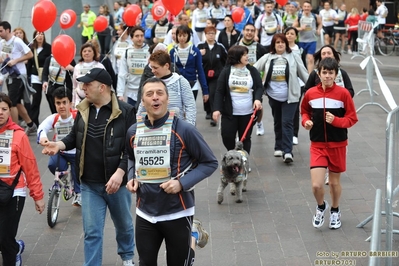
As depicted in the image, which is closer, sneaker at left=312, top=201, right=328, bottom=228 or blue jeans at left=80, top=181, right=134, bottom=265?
blue jeans at left=80, top=181, right=134, bottom=265

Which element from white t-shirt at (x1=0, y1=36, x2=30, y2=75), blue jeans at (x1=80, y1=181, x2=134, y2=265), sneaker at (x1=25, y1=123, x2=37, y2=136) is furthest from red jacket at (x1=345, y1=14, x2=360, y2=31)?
blue jeans at (x1=80, y1=181, x2=134, y2=265)

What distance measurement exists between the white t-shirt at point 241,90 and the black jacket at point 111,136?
349 cm

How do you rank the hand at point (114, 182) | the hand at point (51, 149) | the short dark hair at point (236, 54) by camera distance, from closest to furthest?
the hand at point (114, 182) → the hand at point (51, 149) → the short dark hair at point (236, 54)

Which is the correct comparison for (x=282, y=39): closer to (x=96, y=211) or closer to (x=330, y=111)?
(x=330, y=111)

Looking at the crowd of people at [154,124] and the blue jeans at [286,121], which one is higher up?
the crowd of people at [154,124]

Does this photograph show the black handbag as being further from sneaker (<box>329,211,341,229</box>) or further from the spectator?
the spectator

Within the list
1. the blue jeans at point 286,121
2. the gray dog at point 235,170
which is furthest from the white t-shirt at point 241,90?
the blue jeans at point 286,121

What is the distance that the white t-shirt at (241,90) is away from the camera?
948cm

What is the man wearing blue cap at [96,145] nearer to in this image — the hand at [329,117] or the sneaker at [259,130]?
the hand at [329,117]

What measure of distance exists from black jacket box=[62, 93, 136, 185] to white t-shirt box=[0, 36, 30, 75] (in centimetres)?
668

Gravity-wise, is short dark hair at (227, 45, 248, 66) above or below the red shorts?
above

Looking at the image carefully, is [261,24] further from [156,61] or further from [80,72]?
A: [156,61]

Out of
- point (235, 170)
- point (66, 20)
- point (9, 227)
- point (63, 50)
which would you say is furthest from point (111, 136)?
point (66, 20)

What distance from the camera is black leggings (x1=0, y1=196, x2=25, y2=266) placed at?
20.4ft
